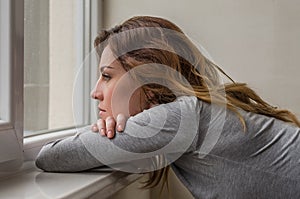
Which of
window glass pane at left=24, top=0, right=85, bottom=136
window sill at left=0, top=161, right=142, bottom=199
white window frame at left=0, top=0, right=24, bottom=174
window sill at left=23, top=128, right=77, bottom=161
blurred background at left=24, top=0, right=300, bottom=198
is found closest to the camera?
window sill at left=0, top=161, right=142, bottom=199

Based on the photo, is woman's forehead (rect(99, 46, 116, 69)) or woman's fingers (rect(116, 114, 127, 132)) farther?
woman's forehead (rect(99, 46, 116, 69))

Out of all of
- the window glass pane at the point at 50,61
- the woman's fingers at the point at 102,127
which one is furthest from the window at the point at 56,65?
the woman's fingers at the point at 102,127

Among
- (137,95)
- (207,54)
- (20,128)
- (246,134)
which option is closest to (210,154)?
(246,134)

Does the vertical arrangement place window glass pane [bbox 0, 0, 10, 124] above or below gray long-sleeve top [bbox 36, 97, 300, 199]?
above

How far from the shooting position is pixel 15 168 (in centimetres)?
80

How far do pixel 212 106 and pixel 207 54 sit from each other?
0.44 metres

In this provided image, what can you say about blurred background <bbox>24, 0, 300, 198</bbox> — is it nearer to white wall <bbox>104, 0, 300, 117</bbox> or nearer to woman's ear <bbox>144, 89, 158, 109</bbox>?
white wall <bbox>104, 0, 300, 117</bbox>

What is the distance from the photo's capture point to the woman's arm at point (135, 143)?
2.51 feet

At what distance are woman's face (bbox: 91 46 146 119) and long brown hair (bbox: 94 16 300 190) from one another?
2 centimetres

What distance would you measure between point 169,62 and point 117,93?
0.40 feet

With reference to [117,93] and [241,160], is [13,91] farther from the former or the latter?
[241,160]

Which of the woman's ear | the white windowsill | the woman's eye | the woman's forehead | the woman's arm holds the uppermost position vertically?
the woman's forehead

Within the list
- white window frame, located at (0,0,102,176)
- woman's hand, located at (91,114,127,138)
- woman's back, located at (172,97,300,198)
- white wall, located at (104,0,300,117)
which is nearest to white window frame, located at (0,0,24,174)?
white window frame, located at (0,0,102,176)

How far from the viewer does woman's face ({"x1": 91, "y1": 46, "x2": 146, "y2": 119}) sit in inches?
34.4
